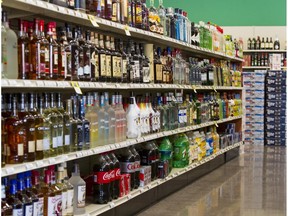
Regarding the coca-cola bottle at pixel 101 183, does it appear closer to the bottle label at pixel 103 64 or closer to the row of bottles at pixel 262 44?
the bottle label at pixel 103 64

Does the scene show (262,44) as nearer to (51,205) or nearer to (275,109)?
(275,109)

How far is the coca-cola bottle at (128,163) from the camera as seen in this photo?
4.79m

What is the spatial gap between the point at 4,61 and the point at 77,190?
124 centimetres

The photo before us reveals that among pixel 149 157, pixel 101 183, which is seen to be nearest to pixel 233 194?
pixel 149 157

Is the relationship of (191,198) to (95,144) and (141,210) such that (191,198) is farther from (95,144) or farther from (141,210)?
(95,144)

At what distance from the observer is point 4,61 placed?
9.90 ft

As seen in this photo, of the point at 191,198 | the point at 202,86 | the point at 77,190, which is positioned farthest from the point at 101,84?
the point at 202,86

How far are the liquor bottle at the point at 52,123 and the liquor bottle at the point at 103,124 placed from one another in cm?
71

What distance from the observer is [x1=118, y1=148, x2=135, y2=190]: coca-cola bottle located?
4.79m

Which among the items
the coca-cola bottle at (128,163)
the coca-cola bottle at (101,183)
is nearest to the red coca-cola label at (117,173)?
the coca-cola bottle at (101,183)

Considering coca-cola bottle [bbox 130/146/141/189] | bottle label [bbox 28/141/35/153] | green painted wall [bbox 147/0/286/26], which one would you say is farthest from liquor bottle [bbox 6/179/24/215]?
green painted wall [bbox 147/0/286/26]

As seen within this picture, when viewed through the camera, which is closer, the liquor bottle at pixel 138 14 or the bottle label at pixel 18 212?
the bottle label at pixel 18 212

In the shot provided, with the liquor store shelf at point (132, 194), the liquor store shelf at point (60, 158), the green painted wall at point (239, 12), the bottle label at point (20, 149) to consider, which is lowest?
the liquor store shelf at point (132, 194)

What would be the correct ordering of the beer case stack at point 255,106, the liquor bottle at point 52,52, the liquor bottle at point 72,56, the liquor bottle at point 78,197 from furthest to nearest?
the beer case stack at point 255,106 < the liquor bottle at point 78,197 < the liquor bottle at point 72,56 < the liquor bottle at point 52,52
